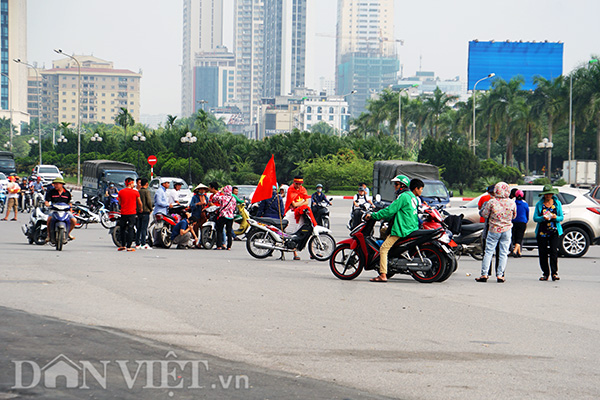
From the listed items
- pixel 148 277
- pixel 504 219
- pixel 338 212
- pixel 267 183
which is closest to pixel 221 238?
pixel 267 183

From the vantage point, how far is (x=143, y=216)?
61.8ft

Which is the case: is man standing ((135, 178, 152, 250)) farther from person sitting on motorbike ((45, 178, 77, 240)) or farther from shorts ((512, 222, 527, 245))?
shorts ((512, 222, 527, 245))

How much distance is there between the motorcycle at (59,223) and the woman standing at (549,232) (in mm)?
10216

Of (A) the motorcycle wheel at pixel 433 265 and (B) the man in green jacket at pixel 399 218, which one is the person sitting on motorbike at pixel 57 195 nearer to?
(B) the man in green jacket at pixel 399 218

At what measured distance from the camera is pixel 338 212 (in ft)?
134

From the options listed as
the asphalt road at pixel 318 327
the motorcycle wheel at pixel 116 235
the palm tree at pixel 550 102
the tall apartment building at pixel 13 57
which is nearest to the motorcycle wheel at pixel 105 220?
the motorcycle wheel at pixel 116 235

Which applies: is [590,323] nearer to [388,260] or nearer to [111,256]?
[388,260]

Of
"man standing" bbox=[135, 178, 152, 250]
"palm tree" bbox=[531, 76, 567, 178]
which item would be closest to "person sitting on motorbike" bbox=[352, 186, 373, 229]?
"man standing" bbox=[135, 178, 152, 250]

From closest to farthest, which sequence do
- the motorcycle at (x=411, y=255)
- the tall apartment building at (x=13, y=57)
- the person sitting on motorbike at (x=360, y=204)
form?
the motorcycle at (x=411, y=255) → the person sitting on motorbike at (x=360, y=204) → the tall apartment building at (x=13, y=57)

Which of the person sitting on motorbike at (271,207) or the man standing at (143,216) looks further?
the person sitting on motorbike at (271,207)

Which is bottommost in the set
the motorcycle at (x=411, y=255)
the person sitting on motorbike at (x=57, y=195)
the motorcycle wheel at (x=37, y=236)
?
the motorcycle wheel at (x=37, y=236)

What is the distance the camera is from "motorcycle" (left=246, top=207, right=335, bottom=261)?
1703 cm

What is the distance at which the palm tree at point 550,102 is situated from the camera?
7050 cm

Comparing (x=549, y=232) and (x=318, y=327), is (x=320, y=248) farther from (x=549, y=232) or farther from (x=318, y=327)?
(x=318, y=327)
